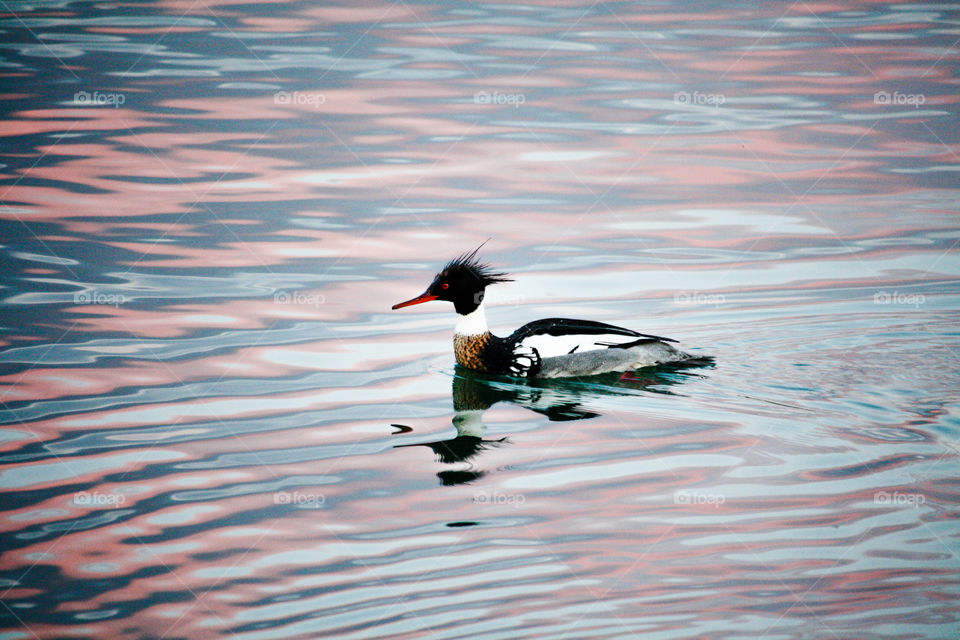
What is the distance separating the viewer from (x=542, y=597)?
241 inches

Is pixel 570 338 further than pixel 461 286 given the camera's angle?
No

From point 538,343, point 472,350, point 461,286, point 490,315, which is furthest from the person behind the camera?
point 490,315

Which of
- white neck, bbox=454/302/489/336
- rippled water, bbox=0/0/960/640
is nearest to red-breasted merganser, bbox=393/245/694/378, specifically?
white neck, bbox=454/302/489/336

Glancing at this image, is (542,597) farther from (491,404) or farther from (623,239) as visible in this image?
(623,239)

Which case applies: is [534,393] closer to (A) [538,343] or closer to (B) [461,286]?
(A) [538,343]

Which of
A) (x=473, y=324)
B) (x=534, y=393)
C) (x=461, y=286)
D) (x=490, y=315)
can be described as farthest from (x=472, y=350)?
(x=490, y=315)

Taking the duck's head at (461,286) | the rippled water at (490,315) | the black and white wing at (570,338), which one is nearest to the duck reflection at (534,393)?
the rippled water at (490,315)

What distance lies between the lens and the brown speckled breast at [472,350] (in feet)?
34.9

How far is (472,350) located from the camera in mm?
10664

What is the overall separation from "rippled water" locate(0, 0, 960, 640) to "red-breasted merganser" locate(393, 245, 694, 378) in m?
0.19

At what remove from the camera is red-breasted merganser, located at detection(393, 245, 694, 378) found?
10164 mm

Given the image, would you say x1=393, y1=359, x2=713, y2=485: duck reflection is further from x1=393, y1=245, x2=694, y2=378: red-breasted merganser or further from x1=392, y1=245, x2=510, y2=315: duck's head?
x1=392, y1=245, x2=510, y2=315: duck's head

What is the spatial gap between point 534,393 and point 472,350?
34.3 inches

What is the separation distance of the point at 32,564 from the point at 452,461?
2976 mm
